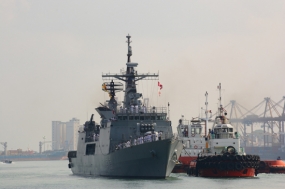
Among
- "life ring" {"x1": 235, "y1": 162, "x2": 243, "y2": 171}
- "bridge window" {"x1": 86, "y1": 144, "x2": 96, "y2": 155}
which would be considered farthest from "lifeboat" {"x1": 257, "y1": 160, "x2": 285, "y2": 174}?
"bridge window" {"x1": 86, "y1": 144, "x2": 96, "y2": 155}

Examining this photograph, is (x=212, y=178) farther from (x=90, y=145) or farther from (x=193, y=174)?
(x=90, y=145)

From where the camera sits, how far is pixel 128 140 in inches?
2197

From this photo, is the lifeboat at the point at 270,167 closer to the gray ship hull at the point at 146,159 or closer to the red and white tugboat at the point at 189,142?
the red and white tugboat at the point at 189,142

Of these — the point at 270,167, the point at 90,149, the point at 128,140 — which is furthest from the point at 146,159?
the point at 270,167

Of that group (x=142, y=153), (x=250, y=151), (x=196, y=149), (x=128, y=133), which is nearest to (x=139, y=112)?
(x=128, y=133)

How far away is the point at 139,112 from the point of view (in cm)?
5694

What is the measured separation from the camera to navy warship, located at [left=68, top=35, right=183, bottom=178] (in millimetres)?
50969

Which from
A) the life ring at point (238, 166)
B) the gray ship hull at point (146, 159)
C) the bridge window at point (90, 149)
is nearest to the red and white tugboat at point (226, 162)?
the life ring at point (238, 166)

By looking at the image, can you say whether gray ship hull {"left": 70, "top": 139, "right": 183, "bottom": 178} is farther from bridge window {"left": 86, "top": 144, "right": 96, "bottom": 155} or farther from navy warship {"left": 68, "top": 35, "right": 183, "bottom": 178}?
bridge window {"left": 86, "top": 144, "right": 96, "bottom": 155}

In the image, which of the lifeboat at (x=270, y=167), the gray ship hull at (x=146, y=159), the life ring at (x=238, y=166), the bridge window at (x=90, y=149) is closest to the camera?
the gray ship hull at (x=146, y=159)

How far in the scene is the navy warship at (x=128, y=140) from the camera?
5097 cm

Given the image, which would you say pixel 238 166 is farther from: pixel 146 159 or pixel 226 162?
pixel 146 159

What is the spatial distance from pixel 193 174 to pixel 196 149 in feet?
29.4

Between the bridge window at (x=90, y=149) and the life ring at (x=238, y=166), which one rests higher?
the bridge window at (x=90, y=149)
